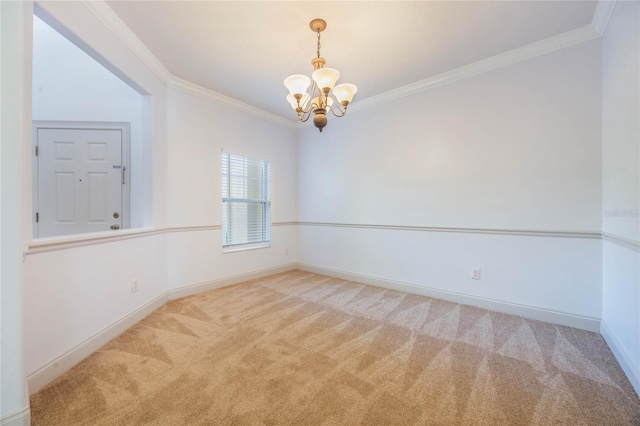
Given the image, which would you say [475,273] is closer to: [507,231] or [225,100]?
[507,231]

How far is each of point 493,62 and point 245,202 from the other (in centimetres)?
357

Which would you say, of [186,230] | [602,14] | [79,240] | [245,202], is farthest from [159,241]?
[602,14]

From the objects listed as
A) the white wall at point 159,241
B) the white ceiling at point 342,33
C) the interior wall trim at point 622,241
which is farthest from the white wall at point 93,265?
the interior wall trim at point 622,241

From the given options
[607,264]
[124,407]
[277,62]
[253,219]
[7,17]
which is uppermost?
[277,62]

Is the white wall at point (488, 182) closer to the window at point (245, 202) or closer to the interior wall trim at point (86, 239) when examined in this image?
the window at point (245, 202)

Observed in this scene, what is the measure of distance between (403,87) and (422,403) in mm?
3314

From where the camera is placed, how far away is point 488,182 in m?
2.80

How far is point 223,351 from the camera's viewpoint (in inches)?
79.0

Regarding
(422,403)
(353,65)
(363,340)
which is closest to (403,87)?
(353,65)

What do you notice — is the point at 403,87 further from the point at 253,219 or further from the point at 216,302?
the point at 216,302

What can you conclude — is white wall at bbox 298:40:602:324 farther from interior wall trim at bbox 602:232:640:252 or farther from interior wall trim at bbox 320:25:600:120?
interior wall trim at bbox 602:232:640:252

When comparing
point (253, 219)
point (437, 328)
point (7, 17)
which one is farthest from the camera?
point (253, 219)

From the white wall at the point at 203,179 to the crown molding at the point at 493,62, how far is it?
1818mm

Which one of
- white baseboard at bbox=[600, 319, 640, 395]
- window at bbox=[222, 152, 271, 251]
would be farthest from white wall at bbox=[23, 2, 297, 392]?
white baseboard at bbox=[600, 319, 640, 395]
